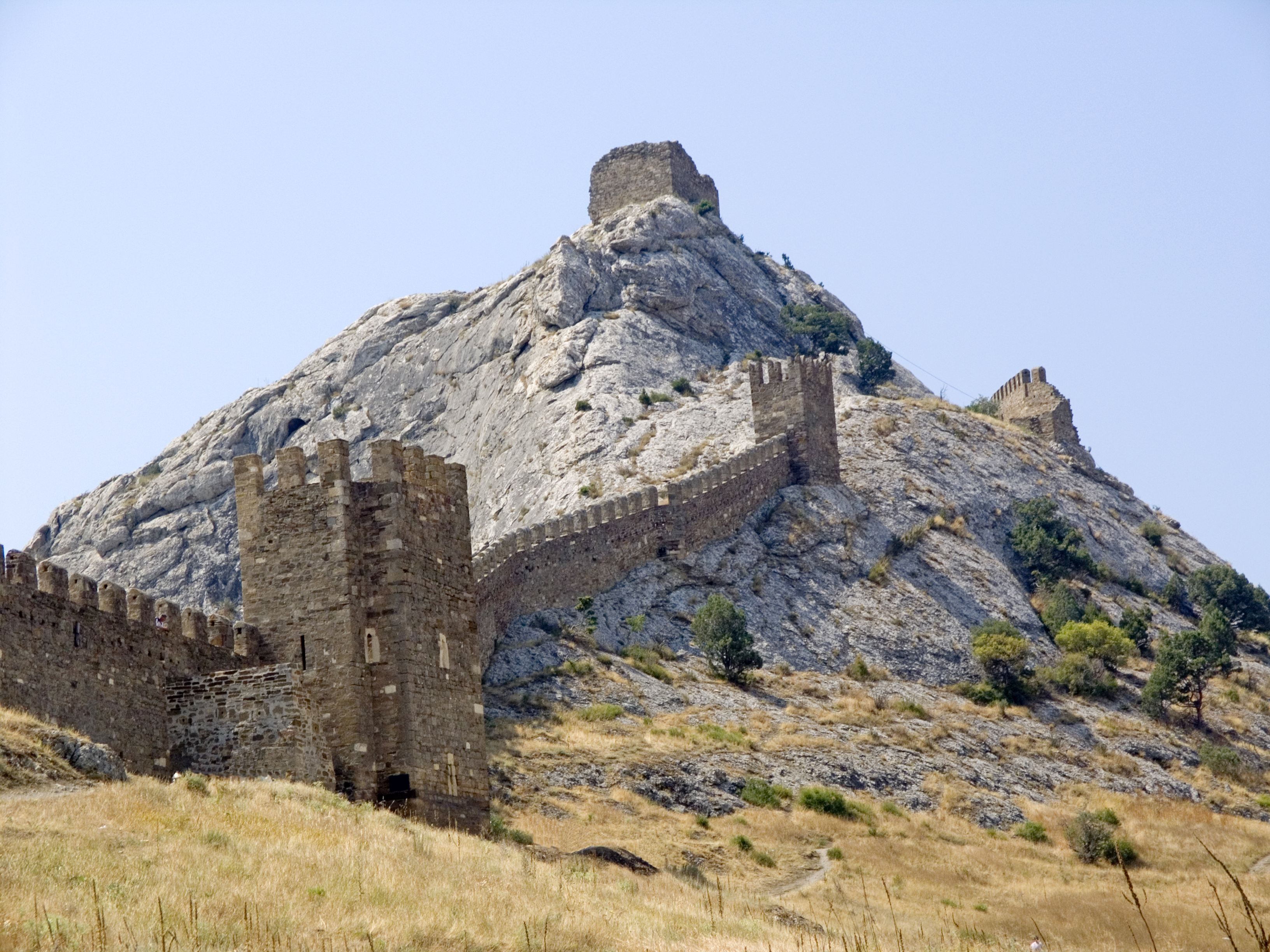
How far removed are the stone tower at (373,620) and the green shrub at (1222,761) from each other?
2769cm

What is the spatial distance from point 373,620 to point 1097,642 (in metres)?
33.3

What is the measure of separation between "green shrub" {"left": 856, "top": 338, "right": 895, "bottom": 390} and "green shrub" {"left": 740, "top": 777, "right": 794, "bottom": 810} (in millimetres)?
39611

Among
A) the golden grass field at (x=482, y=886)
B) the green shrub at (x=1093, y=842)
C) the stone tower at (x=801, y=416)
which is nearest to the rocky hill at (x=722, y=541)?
the stone tower at (x=801, y=416)

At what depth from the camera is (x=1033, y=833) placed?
40.8 metres

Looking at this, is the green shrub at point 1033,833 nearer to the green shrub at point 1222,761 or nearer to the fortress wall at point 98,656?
the green shrub at point 1222,761

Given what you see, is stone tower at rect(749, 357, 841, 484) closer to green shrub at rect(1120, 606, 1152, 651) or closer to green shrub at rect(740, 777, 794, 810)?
green shrub at rect(1120, 606, 1152, 651)

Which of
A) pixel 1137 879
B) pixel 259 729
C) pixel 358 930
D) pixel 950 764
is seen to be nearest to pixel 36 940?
pixel 358 930

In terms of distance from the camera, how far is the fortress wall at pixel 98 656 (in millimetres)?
24688

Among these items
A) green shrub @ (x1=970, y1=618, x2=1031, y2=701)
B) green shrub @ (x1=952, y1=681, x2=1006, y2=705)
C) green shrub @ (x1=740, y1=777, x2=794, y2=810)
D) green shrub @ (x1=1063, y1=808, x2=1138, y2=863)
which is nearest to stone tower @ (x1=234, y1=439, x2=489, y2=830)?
green shrub @ (x1=740, y1=777, x2=794, y2=810)

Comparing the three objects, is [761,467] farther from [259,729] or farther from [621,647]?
[259,729]

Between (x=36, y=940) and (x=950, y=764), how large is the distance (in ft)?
110

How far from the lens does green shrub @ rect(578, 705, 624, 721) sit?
42719 mm

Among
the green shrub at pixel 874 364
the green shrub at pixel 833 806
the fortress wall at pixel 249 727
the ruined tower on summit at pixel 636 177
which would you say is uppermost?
the ruined tower on summit at pixel 636 177

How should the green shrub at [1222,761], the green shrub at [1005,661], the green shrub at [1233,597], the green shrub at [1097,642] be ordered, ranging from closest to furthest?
the green shrub at [1222,761] → the green shrub at [1005,661] → the green shrub at [1097,642] → the green shrub at [1233,597]
